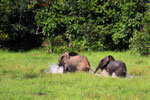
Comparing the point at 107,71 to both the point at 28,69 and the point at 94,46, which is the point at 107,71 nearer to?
the point at 28,69

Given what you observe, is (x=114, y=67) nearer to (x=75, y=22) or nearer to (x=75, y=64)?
(x=75, y=64)

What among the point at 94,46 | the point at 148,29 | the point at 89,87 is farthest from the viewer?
the point at 94,46

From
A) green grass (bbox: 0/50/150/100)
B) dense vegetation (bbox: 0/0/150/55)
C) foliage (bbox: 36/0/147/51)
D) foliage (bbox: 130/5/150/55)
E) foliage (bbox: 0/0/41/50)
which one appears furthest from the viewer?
foliage (bbox: 36/0/147/51)

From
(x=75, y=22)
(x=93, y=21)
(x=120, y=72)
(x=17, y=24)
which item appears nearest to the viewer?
(x=120, y=72)

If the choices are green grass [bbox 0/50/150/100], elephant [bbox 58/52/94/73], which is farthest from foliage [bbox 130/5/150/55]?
elephant [bbox 58/52/94/73]

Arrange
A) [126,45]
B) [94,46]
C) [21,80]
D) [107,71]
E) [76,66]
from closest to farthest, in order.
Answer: [21,80], [107,71], [76,66], [94,46], [126,45]

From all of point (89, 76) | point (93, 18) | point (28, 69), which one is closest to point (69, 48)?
point (93, 18)

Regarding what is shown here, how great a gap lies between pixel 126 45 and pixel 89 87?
33.4 ft

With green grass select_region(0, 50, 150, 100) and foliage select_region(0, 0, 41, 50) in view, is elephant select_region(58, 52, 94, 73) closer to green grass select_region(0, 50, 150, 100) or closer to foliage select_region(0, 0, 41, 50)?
green grass select_region(0, 50, 150, 100)

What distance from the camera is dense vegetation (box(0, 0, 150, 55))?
15.1 metres

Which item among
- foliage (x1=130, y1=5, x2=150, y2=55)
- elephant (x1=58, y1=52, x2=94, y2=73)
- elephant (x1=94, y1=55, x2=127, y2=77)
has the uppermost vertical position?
elephant (x1=94, y1=55, x2=127, y2=77)

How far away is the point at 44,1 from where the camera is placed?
52.0ft

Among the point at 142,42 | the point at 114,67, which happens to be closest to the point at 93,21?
the point at 142,42

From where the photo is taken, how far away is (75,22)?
15.5 meters
